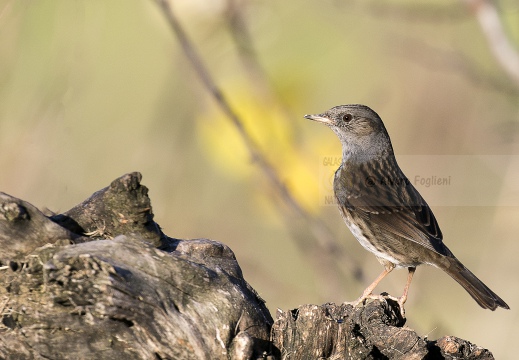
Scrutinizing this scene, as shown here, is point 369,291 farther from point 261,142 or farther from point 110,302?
point 110,302

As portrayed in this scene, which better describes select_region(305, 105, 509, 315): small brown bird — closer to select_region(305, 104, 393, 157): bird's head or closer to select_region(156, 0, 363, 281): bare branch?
select_region(305, 104, 393, 157): bird's head

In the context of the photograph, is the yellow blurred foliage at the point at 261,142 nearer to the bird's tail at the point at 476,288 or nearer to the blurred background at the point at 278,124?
the blurred background at the point at 278,124

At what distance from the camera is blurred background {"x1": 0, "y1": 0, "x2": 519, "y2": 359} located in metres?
5.28

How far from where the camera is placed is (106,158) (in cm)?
773

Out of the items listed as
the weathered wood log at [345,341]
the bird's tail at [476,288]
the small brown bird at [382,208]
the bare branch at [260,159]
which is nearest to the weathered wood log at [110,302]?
the weathered wood log at [345,341]

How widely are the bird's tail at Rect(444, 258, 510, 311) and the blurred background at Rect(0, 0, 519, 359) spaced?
79 centimetres

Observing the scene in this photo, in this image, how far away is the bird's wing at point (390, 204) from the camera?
5645 millimetres

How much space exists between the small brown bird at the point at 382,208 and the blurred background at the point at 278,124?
0.32 meters

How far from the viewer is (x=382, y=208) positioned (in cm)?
593

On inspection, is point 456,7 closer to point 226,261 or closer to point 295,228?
point 295,228

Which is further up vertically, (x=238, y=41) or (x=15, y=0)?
(x=238, y=41)

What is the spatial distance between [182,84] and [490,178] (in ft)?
11.4

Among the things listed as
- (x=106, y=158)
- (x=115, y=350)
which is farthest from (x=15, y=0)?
(x=106, y=158)

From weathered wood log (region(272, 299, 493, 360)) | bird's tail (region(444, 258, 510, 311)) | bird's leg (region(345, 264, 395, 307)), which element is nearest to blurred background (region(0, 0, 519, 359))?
bird's leg (region(345, 264, 395, 307))
